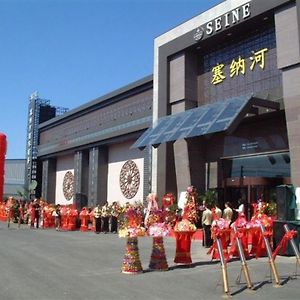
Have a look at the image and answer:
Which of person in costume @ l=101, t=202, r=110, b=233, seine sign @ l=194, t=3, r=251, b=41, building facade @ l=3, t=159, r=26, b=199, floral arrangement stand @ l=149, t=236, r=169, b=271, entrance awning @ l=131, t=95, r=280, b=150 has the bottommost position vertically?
floral arrangement stand @ l=149, t=236, r=169, b=271

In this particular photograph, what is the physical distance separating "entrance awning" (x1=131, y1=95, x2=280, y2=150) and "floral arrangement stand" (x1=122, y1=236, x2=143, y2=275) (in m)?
10.2

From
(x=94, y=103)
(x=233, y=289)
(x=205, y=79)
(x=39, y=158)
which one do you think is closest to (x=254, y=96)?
(x=205, y=79)

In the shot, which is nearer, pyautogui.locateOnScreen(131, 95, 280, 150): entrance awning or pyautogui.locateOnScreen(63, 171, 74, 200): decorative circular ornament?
pyautogui.locateOnScreen(131, 95, 280, 150): entrance awning

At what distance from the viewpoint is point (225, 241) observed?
1338 centimetres

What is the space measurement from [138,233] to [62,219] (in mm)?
18799

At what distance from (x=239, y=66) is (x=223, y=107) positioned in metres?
3.41

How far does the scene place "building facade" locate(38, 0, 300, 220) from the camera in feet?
69.8

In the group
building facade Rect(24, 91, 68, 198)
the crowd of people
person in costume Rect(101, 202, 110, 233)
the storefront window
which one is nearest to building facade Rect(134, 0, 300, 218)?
the storefront window

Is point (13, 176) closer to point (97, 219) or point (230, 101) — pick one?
point (97, 219)

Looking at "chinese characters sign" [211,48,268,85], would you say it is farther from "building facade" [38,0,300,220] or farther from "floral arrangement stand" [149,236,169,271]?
"floral arrangement stand" [149,236,169,271]

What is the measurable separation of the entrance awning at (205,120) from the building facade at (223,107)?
0.20 ft

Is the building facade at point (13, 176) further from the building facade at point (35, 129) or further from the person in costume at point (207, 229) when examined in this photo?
the person in costume at point (207, 229)

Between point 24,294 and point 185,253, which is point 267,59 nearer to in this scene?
point 185,253

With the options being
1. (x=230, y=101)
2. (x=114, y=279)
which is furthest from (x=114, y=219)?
(x=114, y=279)
